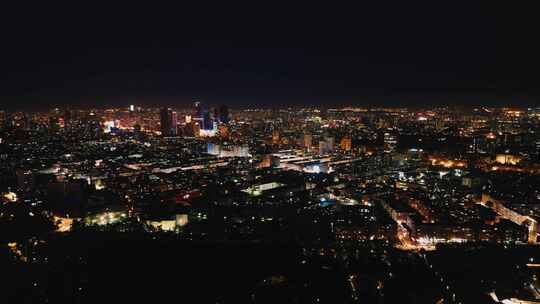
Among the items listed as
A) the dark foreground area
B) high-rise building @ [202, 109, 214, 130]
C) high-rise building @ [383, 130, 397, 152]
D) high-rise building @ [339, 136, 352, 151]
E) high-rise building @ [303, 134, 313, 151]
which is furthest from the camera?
high-rise building @ [202, 109, 214, 130]

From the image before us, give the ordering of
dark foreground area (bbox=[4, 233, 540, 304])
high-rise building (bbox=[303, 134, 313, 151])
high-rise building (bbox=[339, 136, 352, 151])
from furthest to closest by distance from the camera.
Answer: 1. high-rise building (bbox=[303, 134, 313, 151])
2. high-rise building (bbox=[339, 136, 352, 151])
3. dark foreground area (bbox=[4, 233, 540, 304])

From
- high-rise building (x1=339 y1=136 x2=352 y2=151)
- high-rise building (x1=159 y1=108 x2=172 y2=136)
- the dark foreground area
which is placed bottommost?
the dark foreground area

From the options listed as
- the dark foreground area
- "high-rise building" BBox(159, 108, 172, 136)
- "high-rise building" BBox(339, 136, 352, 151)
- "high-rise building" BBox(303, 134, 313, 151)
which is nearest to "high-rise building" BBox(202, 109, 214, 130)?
"high-rise building" BBox(159, 108, 172, 136)

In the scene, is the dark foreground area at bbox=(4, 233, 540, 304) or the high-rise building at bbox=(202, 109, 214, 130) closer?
the dark foreground area at bbox=(4, 233, 540, 304)

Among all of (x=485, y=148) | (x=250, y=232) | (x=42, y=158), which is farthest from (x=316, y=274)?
(x=485, y=148)

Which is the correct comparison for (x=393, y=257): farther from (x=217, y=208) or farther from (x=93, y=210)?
(x=93, y=210)

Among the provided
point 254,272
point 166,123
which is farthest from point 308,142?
point 254,272

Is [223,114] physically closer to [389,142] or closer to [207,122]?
[207,122]

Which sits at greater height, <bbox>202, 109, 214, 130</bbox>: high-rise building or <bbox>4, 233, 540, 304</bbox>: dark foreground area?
<bbox>202, 109, 214, 130</bbox>: high-rise building

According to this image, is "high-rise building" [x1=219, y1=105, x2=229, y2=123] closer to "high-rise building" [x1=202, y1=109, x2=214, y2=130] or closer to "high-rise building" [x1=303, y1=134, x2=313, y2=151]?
"high-rise building" [x1=202, y1=109, x2=214, y2=130]

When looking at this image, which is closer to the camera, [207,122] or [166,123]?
[166,123]

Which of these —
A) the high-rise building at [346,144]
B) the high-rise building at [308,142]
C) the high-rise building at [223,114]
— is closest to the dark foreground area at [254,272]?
the high-rise building at [346,144]
